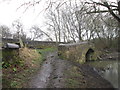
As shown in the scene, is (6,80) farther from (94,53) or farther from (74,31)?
(74,31)

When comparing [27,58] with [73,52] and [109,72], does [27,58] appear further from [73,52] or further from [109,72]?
[109,72]

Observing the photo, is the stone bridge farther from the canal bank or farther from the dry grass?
the dry grass

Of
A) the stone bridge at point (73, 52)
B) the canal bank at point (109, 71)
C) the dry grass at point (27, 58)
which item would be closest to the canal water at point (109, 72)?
the canal bank at point (109, 71)

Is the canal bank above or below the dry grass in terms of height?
below

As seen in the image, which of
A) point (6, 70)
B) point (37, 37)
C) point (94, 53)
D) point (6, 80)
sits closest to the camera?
point (6, 80)

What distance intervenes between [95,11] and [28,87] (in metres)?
4.65

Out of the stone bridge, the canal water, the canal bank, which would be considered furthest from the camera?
the stone bridge

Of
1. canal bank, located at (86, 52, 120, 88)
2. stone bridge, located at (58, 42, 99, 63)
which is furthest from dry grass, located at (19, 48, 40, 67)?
canal bank, located at (86, 52, 120, 88)

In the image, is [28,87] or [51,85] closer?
[28,87]

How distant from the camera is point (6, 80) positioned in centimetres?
584

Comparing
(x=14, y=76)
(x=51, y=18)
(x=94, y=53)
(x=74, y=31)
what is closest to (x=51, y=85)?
(x=14, y=76)

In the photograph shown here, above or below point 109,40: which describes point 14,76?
below

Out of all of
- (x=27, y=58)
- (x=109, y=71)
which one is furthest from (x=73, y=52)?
(x=27, y=58)

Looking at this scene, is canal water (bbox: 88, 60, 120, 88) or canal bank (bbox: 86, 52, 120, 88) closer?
canal water (bbox: 88, 60, 120, 88)
